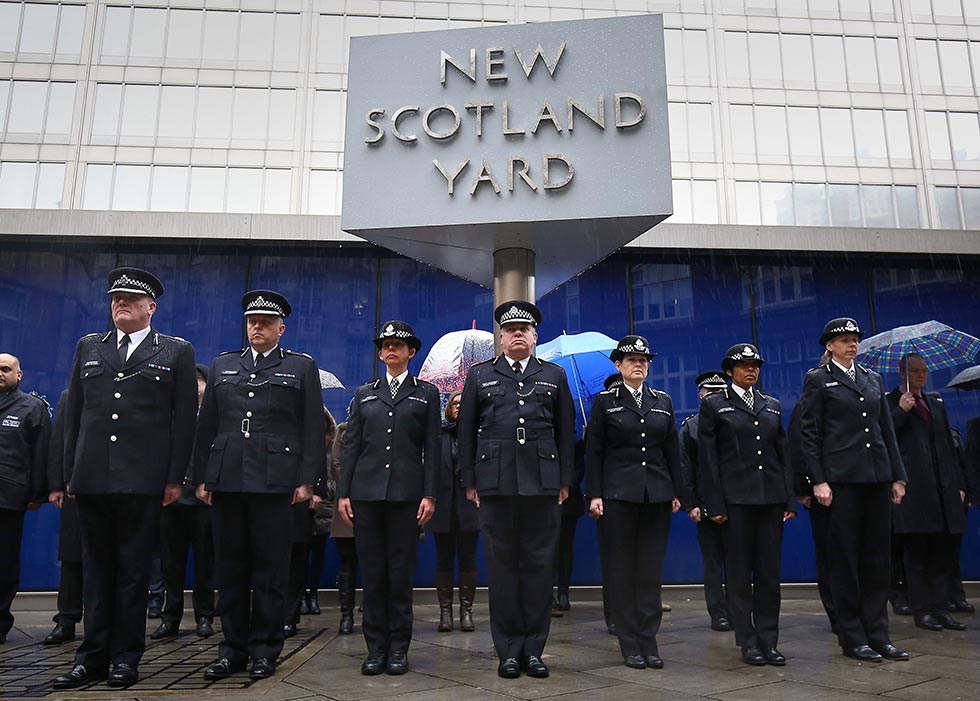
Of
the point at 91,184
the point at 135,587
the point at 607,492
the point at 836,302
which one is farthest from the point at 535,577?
the point at 91,184

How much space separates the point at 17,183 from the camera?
1977cm

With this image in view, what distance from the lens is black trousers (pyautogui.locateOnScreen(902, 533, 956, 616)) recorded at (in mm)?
6527

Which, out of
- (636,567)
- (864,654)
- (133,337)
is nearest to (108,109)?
(133,337)

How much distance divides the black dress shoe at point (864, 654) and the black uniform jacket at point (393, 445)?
2832 mm

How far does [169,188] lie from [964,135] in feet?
66.9

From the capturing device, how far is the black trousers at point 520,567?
15.4 ft

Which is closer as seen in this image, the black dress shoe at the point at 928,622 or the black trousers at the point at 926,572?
the black dress shoe at the point at 928,622

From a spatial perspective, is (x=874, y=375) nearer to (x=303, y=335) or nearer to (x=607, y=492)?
(x=607, y=492)

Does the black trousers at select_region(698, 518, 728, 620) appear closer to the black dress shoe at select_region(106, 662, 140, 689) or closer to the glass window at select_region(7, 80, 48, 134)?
the black dress shoe at select_region(106, 662, 140, 689)

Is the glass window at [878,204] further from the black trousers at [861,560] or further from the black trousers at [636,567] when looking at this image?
the black trousers at [636,567]

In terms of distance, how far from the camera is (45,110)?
19172mm

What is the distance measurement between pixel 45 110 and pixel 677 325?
17.2 metres

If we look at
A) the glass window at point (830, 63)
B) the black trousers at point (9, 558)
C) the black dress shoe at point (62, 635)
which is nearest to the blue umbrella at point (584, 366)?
the black dress shoe at point (62, 635)

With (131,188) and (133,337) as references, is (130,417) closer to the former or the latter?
(133,337)
